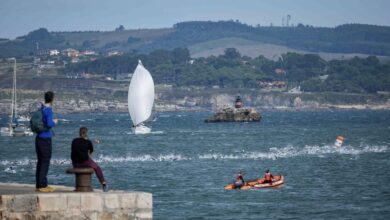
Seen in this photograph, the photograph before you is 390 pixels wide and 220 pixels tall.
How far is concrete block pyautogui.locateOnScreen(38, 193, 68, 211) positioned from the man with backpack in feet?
4.94

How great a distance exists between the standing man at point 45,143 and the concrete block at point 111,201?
179cm

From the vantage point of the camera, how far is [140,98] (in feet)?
421

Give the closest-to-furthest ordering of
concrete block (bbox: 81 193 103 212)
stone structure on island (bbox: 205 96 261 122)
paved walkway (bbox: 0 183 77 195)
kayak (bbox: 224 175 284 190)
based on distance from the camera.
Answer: concrete block (bbox: 81 193 103 212)
paved walkway (bbox: 0 183 77 195)
kayak (bbox: 224 175 284 190)
stone structure on island (bbox: 205 96 261 122)

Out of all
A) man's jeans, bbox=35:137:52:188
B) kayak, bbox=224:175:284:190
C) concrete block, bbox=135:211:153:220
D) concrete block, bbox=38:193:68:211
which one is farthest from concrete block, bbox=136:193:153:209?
kayak, bbox=224:175:284:190

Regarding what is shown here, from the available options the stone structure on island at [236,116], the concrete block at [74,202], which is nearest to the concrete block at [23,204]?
the concrete block at [74,202]

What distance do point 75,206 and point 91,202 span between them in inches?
12.2

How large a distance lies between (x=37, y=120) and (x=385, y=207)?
2504cm

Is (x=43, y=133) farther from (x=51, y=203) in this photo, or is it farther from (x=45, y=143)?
(x=51, y=203)

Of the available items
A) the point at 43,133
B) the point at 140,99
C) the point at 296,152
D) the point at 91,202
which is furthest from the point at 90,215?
the point at 140,99

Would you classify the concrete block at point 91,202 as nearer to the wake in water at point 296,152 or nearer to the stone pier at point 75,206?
the stone pier at point 75,206

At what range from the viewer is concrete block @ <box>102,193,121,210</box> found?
2333 centimetres

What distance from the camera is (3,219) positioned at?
23.1 m

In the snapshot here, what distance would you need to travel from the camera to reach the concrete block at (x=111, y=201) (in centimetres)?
2333

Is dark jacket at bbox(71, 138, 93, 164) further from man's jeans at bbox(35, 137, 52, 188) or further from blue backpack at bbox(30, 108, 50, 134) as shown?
blue backpack at bbox(30, 108, 50, 134)
